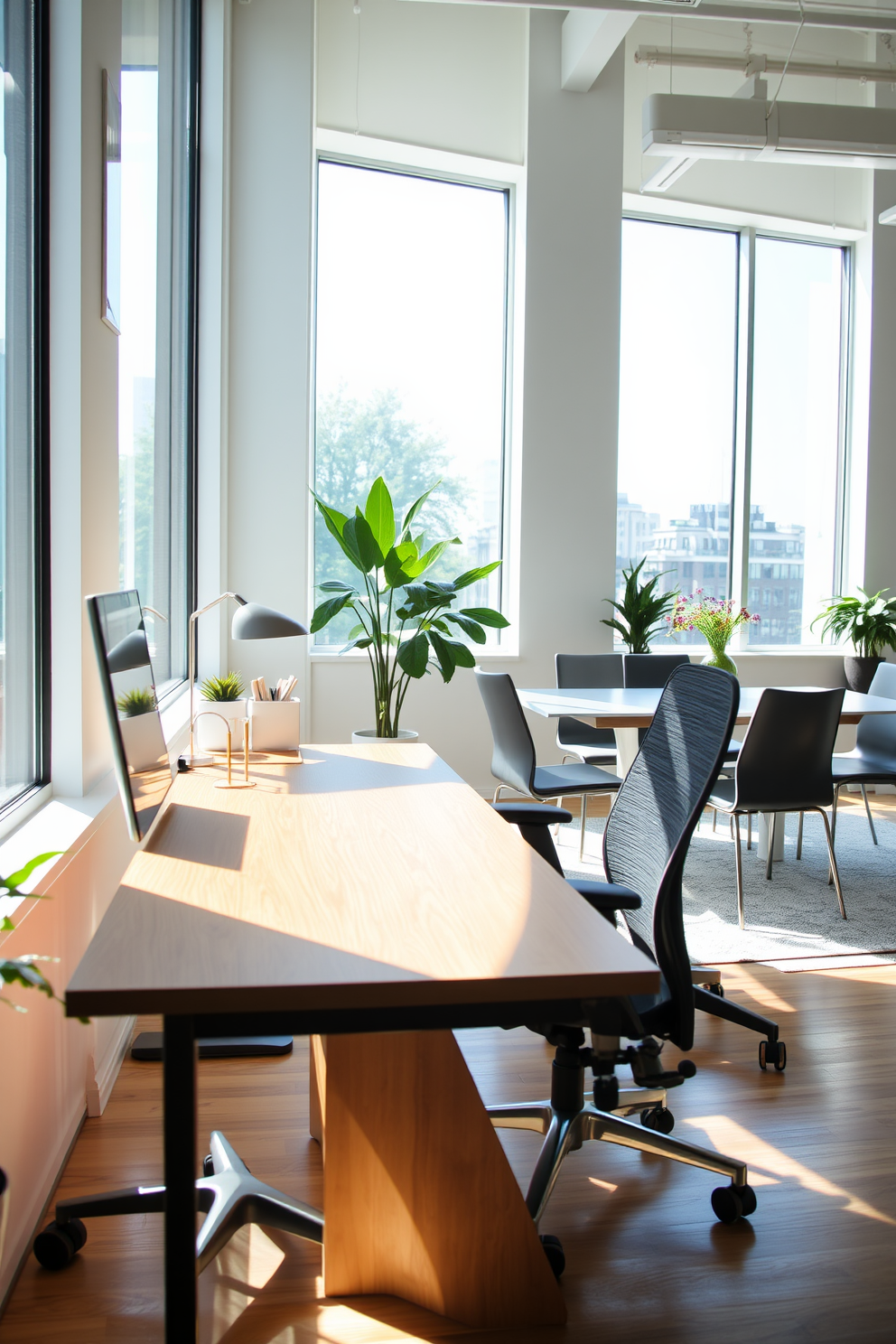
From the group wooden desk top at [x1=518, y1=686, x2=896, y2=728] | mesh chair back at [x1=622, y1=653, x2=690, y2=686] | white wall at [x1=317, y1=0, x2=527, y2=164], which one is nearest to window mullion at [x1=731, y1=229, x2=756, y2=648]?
white wall at [x1=317, y1=0, x2=527, y2=164]

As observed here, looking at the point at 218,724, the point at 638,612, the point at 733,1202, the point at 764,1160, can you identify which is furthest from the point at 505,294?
the point at 733,1202

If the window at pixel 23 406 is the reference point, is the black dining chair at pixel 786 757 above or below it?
below

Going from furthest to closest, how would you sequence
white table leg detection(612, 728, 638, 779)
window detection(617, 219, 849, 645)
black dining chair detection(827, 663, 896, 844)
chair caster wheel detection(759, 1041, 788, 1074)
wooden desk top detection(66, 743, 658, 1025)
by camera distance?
window detection(617, 219, 849, 645)
black dining chair detection(827, 663, 896, 844)
white table leg detection(612, 728, 638, 779)
chair caster wheel detection(759, 1041, 788, 1074)
wooden desk top detection(66, 743, 658, 1025)

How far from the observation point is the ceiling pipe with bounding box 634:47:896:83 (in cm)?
575

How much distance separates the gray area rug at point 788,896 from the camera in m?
3.72

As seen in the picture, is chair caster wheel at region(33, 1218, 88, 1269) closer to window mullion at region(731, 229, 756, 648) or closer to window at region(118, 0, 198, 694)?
window at region(118, 0, 198, 694)

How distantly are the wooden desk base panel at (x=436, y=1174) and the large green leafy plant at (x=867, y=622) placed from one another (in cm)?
601

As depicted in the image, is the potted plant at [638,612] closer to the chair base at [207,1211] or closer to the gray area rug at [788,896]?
the gray area rug at [788,896]

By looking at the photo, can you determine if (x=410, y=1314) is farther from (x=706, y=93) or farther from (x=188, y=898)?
(x=706, y=93)

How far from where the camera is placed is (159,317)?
416cm

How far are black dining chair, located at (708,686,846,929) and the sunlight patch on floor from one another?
152 cm

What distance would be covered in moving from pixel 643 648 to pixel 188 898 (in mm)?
5228

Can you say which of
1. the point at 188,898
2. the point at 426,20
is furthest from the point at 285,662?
the point at 188,898

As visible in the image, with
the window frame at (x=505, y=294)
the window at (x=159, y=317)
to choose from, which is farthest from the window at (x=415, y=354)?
the window at (x=159, y=317)
